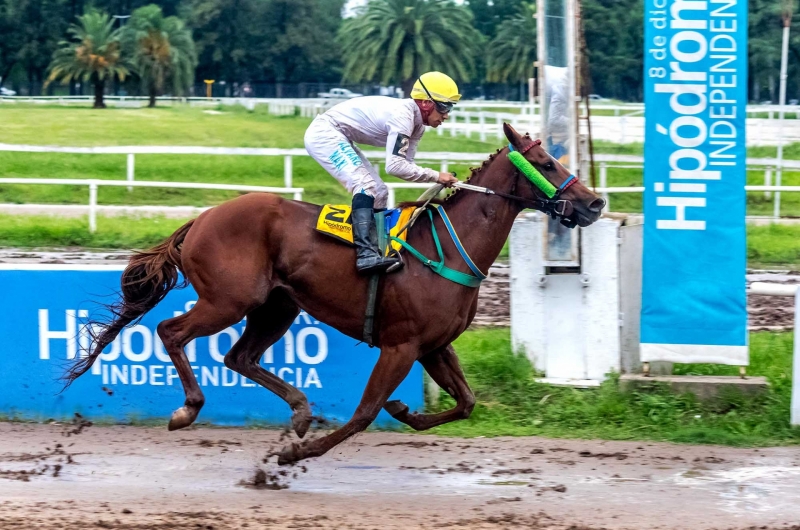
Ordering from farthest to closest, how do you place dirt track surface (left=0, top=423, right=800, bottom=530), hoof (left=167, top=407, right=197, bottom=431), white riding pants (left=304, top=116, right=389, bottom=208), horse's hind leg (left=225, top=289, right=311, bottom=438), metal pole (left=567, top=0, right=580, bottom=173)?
metal pole (left=567, top=0, right=580, bottom=173) → horse's hind leg (left=225, top=289, right=311, bottom=438) → white riding pants (left=304, top=116, right=389, bottom=208) → hoof (left=167, top=407, right=197, bottom=431) → dirt track surface (left=0, top=423, right=800, bottom=530)

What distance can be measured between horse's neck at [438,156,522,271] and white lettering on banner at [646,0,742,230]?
162cm

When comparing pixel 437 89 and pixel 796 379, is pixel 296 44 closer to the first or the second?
pixel 796 379

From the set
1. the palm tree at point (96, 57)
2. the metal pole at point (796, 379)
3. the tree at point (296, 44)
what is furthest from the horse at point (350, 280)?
the tree at point (296, 44)

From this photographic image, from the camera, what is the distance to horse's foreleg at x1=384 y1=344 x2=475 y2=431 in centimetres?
589

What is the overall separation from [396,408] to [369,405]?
46cm

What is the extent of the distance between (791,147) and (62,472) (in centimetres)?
2192

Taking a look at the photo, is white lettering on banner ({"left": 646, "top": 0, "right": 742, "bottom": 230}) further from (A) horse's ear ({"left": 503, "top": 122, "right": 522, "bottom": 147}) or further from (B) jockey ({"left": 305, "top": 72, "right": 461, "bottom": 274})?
(B) jockey ({"left": 305, "top": 72, "right": 461, "bottom": 274})

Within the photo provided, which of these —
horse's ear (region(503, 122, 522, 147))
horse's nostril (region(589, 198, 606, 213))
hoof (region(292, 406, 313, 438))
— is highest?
horse's ear (region(503, 122, 522, 147))

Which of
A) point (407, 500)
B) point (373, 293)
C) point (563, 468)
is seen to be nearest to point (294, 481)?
point (407, 500)

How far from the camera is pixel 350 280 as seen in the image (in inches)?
223

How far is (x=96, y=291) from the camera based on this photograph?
6.60 m

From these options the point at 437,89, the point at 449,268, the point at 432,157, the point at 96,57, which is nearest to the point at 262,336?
the point at 449,268

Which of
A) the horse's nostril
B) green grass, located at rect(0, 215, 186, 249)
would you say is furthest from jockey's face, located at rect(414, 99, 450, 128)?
green grass, located at rect(0, 215, 186, 249)

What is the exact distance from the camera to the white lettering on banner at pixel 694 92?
6695 mm
